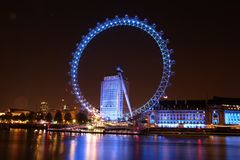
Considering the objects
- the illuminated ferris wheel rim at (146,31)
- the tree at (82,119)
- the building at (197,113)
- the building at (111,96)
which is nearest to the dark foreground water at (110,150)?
the illuminated ferris wheel rim at (146,31)

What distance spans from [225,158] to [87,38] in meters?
25.3

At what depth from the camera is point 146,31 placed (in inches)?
1453

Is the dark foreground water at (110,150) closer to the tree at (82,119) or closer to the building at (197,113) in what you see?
the tree at (82,119)

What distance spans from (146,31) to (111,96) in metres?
35.4

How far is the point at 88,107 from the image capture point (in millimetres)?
40188

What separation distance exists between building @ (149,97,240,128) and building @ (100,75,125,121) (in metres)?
15.0

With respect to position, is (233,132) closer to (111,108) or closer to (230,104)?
(111,108)

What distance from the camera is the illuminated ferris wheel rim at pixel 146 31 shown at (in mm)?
36125

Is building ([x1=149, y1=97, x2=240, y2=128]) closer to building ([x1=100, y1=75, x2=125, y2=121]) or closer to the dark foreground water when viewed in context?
building ([x1=100, y1=75, x2=125, y2=121])

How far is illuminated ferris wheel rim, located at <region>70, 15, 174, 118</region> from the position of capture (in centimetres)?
3612

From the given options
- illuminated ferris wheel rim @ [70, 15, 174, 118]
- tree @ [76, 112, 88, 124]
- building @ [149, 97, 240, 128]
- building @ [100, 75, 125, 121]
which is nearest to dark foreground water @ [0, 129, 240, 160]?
illuminated ferris wheel rim @ [70, 15, 174, 118]

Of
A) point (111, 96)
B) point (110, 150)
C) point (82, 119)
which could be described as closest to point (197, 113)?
point (111, 96)

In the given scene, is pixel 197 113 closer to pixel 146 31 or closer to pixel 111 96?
pixel 111 96

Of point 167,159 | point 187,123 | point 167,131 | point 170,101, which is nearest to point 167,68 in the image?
point 167,131
